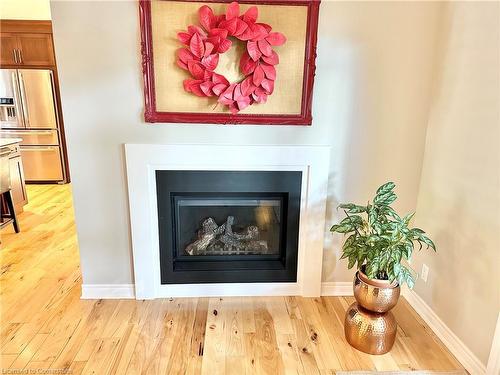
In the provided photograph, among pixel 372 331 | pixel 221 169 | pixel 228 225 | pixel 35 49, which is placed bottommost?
pixel 372 331

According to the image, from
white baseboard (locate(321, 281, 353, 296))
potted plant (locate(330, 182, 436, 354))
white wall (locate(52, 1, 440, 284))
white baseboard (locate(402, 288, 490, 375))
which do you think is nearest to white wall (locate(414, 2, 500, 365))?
white baseboard (locate(402, 288, 490, 375))

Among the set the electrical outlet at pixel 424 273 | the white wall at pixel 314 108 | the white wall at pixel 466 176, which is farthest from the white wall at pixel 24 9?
the electrical outlet at pixel 424 273

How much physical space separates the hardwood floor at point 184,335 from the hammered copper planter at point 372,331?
0.05m

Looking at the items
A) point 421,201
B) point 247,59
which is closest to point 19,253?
point 247,59

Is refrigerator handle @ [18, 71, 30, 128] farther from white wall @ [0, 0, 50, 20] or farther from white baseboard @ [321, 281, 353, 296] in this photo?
white baseboard @ [321, 281, 353, 296]

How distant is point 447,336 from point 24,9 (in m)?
6.44

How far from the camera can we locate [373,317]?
1897mm

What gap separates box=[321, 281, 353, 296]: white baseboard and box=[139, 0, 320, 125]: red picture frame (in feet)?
3.85

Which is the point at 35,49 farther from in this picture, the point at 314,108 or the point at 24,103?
the point at 314,108

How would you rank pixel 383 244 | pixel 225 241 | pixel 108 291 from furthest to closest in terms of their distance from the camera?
pixel 225 241 → pixel 108 291 → pixel 383 244

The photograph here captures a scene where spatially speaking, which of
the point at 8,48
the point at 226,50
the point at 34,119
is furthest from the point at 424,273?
the point at 8,48

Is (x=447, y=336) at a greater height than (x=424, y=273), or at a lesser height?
lesser

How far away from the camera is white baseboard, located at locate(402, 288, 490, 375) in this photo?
5.90 feet

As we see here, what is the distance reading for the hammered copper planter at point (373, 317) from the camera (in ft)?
5.99
